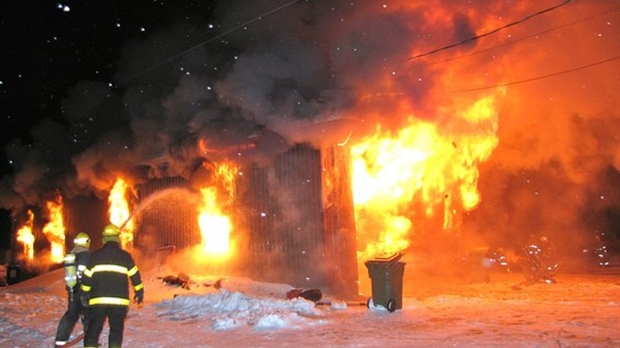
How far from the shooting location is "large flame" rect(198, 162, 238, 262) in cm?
1458

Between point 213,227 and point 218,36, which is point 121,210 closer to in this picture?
point 213,227

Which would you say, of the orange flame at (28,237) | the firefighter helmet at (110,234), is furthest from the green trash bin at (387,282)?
the orange flame at (28,237)

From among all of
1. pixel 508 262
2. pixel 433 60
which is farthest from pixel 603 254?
pixel 433 60

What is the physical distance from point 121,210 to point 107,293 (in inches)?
523

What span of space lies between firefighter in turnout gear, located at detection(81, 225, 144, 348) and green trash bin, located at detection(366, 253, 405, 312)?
17.4 feet

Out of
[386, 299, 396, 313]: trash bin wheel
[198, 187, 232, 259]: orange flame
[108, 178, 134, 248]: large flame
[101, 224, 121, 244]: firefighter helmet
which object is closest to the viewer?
[101, 224, 121, 244]: firefighter helmet

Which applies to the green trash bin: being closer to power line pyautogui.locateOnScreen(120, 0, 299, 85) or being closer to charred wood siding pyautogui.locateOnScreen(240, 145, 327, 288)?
charred wood siding pyautogui.locateOnScreen(240, 145, 327, 288)

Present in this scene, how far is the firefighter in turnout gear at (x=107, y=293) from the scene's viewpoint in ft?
20.4

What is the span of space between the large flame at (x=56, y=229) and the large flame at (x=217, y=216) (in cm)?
994

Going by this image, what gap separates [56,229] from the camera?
2242 cm

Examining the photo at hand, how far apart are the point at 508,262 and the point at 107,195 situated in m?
15.1

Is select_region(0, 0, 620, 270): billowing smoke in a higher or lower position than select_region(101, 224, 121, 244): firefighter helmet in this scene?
higher

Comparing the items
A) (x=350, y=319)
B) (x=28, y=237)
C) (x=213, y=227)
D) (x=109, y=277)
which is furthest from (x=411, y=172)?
(x=28, y=237)

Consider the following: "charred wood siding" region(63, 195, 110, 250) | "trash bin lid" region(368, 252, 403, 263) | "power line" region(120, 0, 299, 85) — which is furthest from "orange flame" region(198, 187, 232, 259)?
"charred wood siding" region(63, 195, 110, 250)
